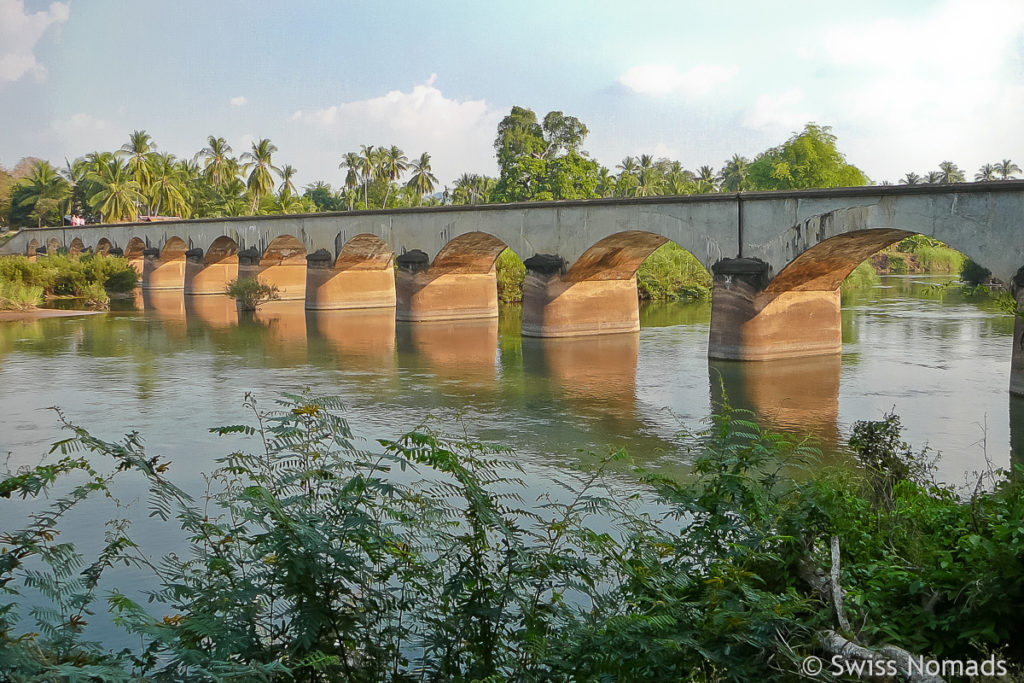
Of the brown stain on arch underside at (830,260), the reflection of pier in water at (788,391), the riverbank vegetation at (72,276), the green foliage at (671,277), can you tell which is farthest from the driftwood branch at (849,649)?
the riverbank vegetation at (72,276)

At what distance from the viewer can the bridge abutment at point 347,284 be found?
38.4 m

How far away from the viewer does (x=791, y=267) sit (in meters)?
21.1

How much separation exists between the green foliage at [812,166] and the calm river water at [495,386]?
2966 centimetres

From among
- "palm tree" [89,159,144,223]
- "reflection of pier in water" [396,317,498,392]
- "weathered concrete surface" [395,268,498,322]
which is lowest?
"reflection of pier in water" [396,317,498,392]

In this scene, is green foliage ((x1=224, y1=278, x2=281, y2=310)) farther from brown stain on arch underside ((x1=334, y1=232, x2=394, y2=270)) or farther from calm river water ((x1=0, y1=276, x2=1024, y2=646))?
calm river water ((x1=0, y1=276, x2=1024, y2=646))

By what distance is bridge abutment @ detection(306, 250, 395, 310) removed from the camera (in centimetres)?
3838

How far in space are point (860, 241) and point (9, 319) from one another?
94.9ft

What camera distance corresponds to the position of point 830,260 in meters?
21.8

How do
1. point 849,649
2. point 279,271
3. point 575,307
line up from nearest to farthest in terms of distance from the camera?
point 849,649, point 575,307, point 279,271

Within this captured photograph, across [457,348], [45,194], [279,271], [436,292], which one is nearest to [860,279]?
[436,292]

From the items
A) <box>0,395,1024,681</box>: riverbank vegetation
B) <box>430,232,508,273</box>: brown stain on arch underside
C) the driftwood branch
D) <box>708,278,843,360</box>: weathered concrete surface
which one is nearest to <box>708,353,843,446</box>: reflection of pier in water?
<box>708,278,843,360</box>: weathered concrete surface

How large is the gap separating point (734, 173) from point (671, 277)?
4753 centimetres

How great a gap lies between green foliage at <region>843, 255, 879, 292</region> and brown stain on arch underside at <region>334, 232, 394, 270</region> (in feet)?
75.4

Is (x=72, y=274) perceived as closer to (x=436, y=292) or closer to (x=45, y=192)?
(x=436, y=292)
